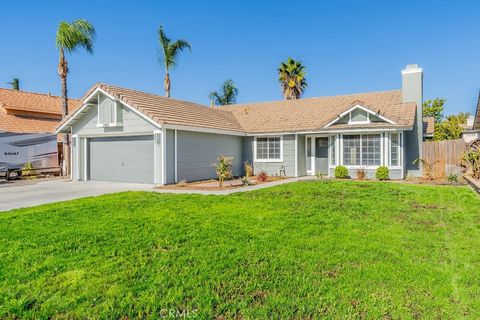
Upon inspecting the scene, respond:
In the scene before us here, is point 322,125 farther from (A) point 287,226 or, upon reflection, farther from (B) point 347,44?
(A) point 287,226

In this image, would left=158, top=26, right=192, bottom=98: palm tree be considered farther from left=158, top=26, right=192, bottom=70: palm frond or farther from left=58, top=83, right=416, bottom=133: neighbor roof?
left=58, top=83, right=416, bottom=133: neighbor roof

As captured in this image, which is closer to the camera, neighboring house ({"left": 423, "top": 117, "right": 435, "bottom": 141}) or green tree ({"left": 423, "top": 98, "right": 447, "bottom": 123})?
neighboring house ({"left": 423, "top": 117, "right": 435, "bottom": 141})

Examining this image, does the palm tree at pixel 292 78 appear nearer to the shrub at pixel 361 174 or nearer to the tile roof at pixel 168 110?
the tile roof at pixel 168 110

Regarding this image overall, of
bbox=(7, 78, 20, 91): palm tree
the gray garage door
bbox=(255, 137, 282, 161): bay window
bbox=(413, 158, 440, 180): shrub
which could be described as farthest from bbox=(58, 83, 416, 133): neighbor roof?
bbox=(7, 78, 20, 91): palm tree

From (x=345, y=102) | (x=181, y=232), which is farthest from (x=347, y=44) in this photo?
(x=181, y=232)

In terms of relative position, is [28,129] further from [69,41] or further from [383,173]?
[383,173]

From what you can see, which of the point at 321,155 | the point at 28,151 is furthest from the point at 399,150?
the point at 28,151

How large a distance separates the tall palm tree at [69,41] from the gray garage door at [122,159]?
207 inches

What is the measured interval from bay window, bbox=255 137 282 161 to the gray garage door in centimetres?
707

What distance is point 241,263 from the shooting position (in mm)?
4602

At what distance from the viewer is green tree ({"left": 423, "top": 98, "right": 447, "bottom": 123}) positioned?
3997 cm

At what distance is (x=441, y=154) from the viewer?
1670 cm

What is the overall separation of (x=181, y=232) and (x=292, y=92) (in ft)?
96.8

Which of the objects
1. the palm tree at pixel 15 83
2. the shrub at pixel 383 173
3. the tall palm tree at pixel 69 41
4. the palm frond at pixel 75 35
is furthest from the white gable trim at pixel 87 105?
the palm tree at pixel 15 83
